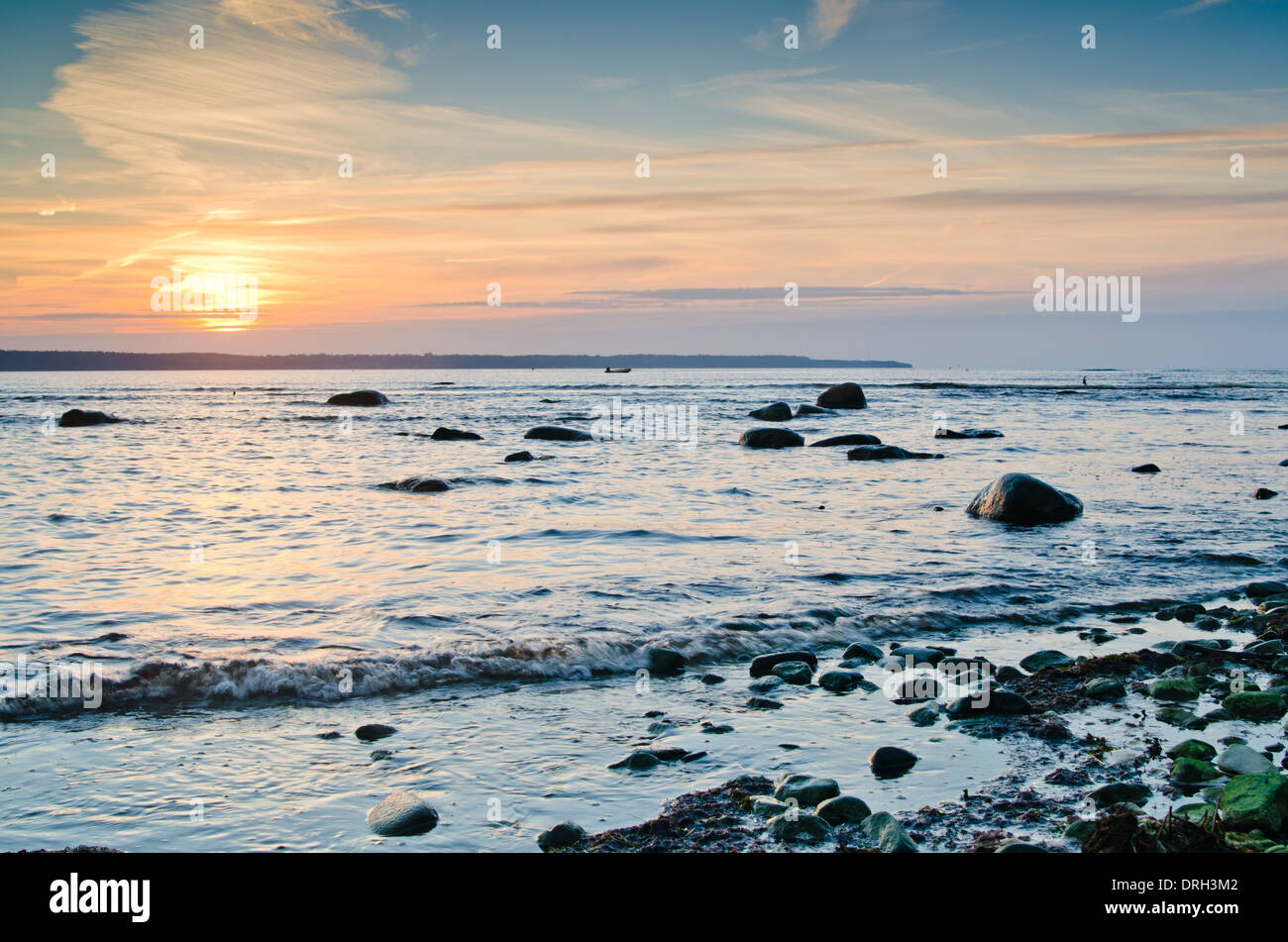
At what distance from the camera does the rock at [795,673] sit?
7.16 meters

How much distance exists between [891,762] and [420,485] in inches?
609

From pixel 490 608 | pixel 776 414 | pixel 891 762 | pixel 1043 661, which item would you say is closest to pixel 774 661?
pixel 891 762

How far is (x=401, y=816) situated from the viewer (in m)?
4.61

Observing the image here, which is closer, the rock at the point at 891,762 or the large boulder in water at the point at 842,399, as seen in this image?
the rock at the point at 891,762

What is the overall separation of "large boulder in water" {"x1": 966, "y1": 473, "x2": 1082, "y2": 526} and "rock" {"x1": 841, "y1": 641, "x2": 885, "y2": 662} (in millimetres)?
8047

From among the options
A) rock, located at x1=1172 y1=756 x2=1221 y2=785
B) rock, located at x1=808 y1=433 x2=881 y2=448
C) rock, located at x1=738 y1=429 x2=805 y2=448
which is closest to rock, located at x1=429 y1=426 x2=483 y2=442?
rock, located at x1=738 y1=429 x2=805 y2=448

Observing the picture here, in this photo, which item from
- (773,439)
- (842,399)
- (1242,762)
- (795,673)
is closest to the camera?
(1242,762)

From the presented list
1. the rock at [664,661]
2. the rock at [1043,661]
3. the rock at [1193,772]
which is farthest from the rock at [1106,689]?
the rock at [664,661]

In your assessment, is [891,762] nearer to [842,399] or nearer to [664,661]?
[664,661]

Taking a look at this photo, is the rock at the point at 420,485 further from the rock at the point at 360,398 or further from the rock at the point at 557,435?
the rock at the point at 360,398

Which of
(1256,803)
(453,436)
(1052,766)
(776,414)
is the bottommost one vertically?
(1052,766)

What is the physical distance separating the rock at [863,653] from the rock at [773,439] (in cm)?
2226

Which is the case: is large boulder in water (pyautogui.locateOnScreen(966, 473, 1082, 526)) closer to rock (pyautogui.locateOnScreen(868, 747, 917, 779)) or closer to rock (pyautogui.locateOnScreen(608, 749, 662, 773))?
rock (pyautogui.locateOnScreen(868, 747, 917, 779))

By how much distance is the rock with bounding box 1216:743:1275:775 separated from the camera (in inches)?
204
